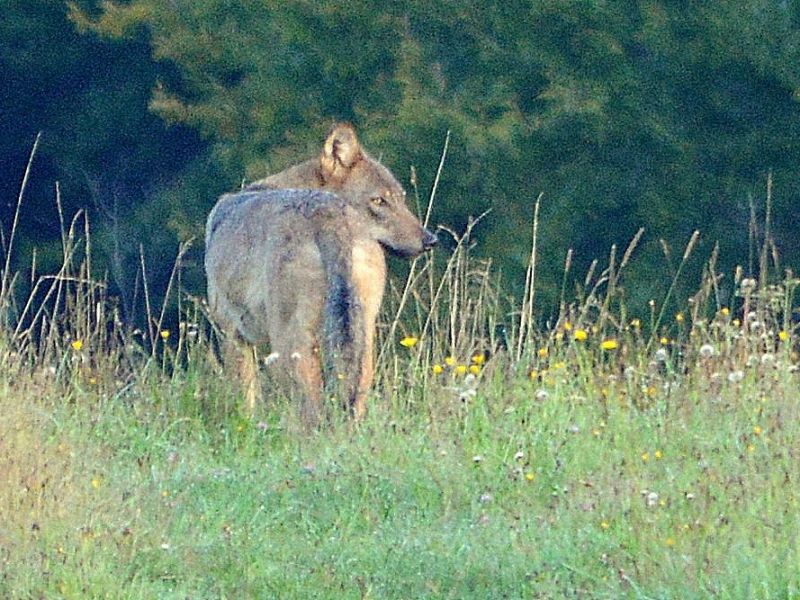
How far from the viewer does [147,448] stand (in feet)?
21.4

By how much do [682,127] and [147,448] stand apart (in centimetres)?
1045

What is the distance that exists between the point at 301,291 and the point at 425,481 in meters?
1.47

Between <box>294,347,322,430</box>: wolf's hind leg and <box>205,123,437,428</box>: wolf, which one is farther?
<box>294,347,322,430</box>: wolf's hind leg

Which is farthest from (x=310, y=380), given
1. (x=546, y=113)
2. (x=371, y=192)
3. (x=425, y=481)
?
(x=546, y=113)

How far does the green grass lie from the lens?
4.75 m

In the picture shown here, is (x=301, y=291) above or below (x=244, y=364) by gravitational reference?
above

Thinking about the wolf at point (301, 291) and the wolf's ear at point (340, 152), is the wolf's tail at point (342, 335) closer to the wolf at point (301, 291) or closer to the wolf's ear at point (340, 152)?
the wolf at point (301, 291)

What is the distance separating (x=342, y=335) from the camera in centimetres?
676

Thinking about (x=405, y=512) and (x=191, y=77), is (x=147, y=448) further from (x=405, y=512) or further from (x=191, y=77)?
(x=191, y=77)

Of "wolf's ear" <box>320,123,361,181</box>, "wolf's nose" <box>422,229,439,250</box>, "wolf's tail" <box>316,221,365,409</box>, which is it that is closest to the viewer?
"wolf's tail" <box>316,221,365,409</box>

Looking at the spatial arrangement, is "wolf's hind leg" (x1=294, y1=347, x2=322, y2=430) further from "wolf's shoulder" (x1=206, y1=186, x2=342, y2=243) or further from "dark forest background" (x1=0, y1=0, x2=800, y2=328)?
"dark forest background" (x1=0, y1=0, x2=800, y2=328)

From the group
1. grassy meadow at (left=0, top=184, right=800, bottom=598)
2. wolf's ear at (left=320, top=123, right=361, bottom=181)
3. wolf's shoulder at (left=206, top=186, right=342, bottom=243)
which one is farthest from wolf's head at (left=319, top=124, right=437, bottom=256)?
grassy meadow at (left=0, top=184, right=800, bottom=598)

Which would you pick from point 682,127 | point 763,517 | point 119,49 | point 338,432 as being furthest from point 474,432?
point 119,49

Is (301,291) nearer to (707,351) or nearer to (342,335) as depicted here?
(342,335)
